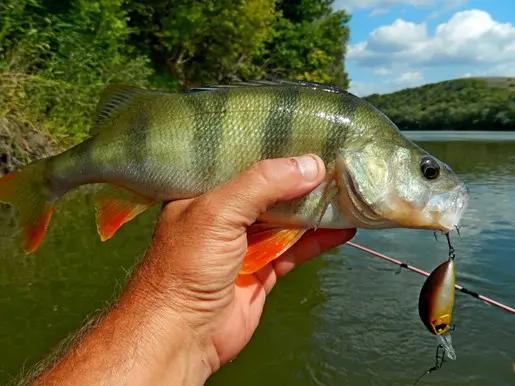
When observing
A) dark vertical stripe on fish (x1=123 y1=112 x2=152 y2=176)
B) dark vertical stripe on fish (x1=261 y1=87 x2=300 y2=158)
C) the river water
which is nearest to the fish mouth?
dark vertical stripe on fish (x1=261 y1=87 x2=300 y2=158)

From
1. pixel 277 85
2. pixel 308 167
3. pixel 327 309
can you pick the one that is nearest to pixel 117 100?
pixel 277 85

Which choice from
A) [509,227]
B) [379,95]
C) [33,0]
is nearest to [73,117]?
[33,0]

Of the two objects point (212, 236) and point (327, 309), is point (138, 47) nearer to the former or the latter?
point (327, 309)

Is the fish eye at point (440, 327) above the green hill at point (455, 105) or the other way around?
above

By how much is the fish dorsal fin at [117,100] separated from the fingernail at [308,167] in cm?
77

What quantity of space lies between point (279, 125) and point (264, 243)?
1.75ft

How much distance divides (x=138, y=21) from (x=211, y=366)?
2033cm

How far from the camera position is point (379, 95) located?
10544 centimetres

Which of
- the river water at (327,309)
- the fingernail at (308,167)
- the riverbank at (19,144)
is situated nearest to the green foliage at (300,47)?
the riverbank at (19,144)

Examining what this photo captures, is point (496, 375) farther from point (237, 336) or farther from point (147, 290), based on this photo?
point (147, 290)

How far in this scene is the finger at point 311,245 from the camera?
2.85m

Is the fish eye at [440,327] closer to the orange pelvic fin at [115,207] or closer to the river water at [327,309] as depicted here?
the orange pelvic fin at [115,207]

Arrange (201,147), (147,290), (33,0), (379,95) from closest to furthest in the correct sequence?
1. (147,290)
2. (201,147)
3. (33,0)
4. (379,95)

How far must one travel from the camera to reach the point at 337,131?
7.67 feet
